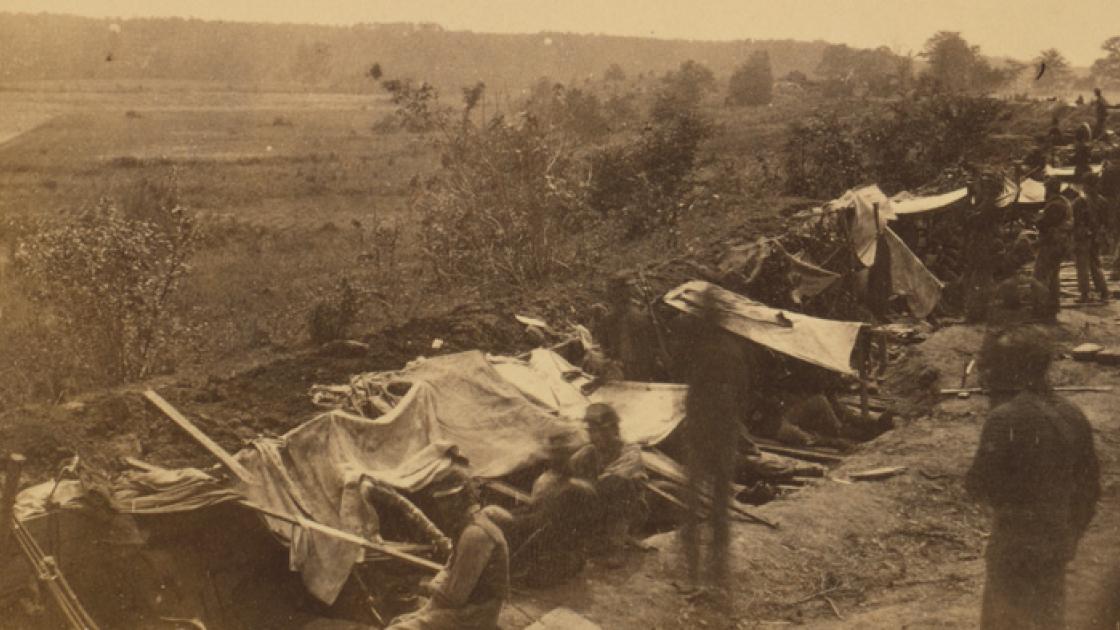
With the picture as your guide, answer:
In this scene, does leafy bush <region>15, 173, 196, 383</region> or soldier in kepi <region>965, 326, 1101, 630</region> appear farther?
leafy bush <region>15, 173, 196, 383</region>

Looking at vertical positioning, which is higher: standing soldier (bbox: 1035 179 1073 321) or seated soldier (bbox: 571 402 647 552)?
standing soldier (bbox: 1035 179 1073 321)

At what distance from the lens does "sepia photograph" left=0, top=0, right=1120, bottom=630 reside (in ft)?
19.5

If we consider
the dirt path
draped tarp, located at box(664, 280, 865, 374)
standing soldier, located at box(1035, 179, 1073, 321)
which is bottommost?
the dirt path

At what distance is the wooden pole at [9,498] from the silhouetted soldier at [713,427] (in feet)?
14.8

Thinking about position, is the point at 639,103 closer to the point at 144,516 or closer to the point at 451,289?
the point at 451,289

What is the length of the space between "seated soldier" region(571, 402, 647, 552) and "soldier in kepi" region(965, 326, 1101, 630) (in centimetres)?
258

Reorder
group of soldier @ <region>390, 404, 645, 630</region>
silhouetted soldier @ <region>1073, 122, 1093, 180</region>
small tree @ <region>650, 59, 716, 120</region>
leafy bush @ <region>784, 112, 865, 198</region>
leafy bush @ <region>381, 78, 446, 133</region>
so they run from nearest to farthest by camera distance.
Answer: group of soldier @ <region>390, 404, 645, 630</region>
silhouetted soldier @ <region>1073, 122, 1093, 180</region>
leafy bush @ <region>381, 78, 446, 133</region>
leafy bush @ <region>784, 112, 865, 198</region>
small tree @ <region>650, 59, 716, 120</region>

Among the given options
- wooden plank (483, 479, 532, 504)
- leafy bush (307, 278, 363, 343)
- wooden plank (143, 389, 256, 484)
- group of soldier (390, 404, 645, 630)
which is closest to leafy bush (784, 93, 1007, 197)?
leafy bush (307, 278, 363, 343)

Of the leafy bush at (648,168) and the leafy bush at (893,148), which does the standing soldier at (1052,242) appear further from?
the leafy bush at (893,148)

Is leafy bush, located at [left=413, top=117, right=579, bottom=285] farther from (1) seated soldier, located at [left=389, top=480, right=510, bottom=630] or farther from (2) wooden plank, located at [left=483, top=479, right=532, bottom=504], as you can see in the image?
(1) seated soldier, located at [left=389, top=480, right=510, bottom=630]

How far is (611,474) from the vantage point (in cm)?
730

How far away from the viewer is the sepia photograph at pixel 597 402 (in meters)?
5.96

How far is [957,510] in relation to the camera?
819cm

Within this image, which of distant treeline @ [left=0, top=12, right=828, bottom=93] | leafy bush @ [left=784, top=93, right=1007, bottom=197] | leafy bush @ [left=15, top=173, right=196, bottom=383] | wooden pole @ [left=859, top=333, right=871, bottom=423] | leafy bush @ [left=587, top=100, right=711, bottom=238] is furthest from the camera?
distant treeline @ [left=0, top=12, right=828, bottom=93]
